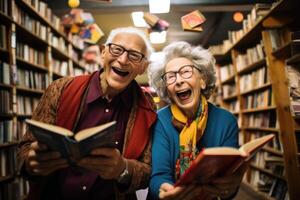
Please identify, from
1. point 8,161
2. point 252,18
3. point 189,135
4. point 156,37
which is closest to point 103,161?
point 189,135

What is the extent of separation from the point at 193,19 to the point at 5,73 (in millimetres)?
2045

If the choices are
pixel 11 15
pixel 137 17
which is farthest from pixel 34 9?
pixel 137 17

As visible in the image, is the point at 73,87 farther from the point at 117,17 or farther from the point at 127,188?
the point at 117,17

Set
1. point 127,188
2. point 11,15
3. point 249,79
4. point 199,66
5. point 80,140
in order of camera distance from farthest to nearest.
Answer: point 249,79 < point 11,15 < point 199,66 < point 127,188 < point 80,140

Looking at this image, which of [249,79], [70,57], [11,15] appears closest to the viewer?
[11,15]

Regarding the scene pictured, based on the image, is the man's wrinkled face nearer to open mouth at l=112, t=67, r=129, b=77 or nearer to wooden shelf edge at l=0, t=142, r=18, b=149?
open mouth at l=112, t=67, r=129, b=77

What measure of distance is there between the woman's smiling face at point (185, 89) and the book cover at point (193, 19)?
0.34 metres

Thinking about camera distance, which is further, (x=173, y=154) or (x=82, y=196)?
(x=173, y=154)

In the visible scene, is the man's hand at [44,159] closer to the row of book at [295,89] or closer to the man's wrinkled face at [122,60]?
the man's wrinkled face at [122,60]

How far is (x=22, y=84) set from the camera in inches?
133

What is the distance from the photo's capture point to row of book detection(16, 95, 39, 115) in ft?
10.9

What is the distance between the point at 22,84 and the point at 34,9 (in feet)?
3.03

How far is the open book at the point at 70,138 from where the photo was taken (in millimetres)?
837

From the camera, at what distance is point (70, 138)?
34.9 inches
